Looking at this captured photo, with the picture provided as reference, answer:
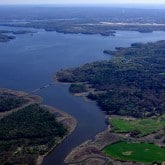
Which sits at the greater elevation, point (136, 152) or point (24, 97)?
point (24, 97)

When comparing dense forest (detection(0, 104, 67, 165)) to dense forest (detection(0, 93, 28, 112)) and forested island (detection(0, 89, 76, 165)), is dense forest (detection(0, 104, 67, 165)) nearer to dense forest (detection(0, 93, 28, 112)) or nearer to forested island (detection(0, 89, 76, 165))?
forested island (detection(0, 89, 76, 165))

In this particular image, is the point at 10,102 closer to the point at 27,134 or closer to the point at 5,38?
the point at 27,134

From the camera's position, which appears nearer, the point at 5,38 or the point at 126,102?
the point at 126,102

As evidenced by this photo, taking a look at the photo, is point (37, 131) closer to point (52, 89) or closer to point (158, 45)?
point (52, 89)

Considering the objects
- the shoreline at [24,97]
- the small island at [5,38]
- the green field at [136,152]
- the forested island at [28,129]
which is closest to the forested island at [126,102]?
the green field at [136,152]

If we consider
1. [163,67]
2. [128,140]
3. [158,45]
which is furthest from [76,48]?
[128,140]

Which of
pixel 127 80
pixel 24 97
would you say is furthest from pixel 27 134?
pixel 127 80

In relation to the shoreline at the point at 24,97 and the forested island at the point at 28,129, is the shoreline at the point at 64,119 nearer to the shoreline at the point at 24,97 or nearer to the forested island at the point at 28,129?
the forested island at the point at 28,129
